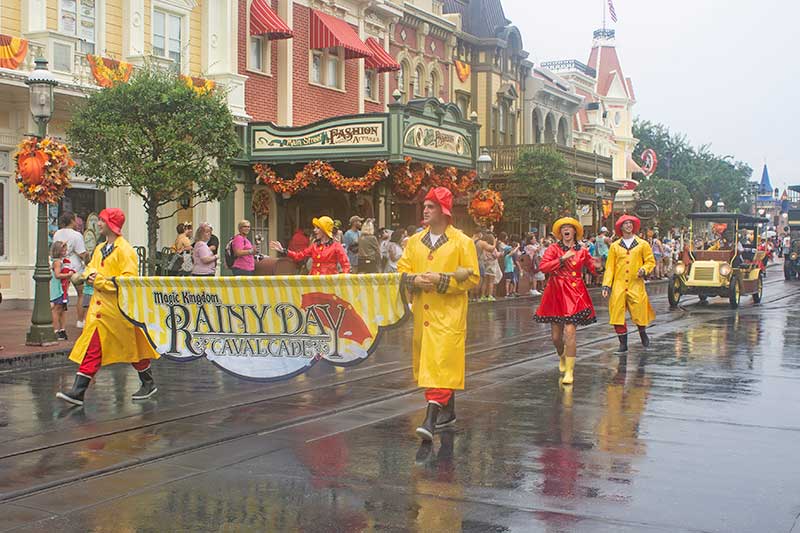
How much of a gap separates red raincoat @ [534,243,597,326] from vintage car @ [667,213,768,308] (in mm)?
12287

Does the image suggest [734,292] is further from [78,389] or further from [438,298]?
[78,389]

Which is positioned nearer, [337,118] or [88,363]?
[88,363]

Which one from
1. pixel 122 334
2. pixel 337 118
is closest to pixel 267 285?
pixel 122 334

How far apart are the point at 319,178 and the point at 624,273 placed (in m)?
12.0

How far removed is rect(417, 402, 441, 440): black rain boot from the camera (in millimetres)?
7078

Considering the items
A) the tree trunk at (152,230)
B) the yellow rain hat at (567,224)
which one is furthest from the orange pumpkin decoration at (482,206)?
the yellow rain hat at (567,224)

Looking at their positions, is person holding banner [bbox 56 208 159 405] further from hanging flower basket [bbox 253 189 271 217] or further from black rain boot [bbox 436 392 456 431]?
hanging flower basket [bbox 253 189 271 217]

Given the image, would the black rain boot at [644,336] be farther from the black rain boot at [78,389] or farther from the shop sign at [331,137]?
the shop sign at [331,137]

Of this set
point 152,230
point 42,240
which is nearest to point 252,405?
point 42,240

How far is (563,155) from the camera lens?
1303 inches

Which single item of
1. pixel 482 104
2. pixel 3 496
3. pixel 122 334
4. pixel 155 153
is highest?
pixel 482 104

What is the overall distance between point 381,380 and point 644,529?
5.55 m

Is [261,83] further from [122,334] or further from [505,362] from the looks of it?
[122,334]

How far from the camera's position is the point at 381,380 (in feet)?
34.0
